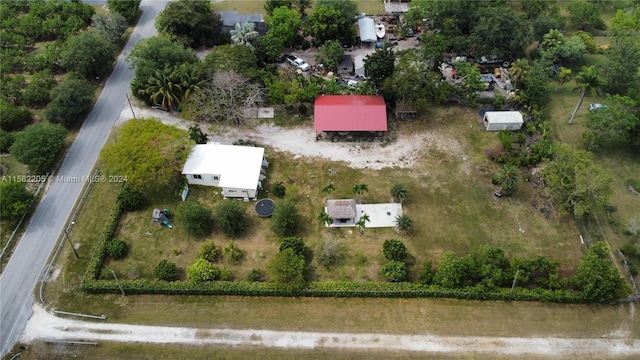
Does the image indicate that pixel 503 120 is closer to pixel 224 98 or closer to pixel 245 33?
pixel 224 98

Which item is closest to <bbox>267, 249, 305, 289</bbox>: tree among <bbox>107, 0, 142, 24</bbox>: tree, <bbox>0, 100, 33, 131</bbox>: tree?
<bbox>0, 100, 33, 131</bbox>: tree

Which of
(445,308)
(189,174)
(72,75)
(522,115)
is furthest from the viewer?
(72,75)

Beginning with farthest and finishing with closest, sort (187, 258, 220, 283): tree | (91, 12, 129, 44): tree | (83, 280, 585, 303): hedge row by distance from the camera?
1. (91, 12, 129, 44): tree
2. (187, 258, 220, 283): tree
3. (83, 280, 585, 303): hedge row

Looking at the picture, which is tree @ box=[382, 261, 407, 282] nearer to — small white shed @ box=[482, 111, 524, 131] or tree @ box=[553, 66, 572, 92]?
small white shed @ box=[482, 111, 524, 131]

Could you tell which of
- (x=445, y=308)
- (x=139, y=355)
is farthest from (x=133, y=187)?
(x=445, y=308)

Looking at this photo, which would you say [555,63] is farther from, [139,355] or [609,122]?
[139,355]

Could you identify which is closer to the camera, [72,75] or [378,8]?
[72,75]

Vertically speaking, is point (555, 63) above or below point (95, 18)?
below
